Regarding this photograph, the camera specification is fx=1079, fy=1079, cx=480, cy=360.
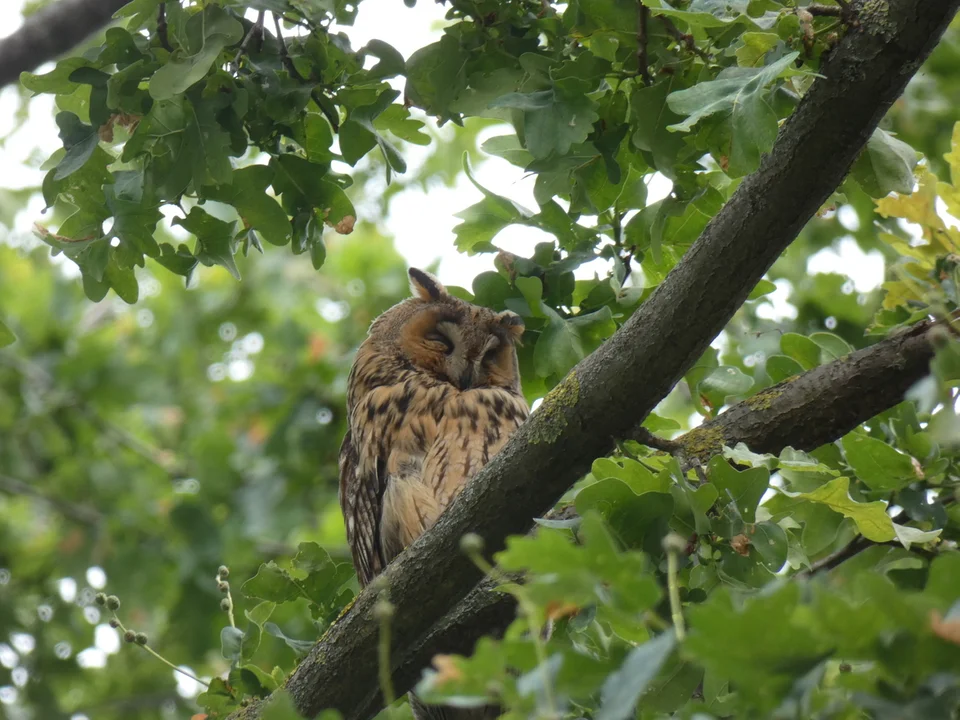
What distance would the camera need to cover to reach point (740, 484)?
189 centimetres

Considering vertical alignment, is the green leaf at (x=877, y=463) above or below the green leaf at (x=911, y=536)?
above

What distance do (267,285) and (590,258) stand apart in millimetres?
5325

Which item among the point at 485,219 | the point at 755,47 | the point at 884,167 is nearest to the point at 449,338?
the point at 485,219

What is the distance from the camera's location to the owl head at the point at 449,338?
3.68 meters

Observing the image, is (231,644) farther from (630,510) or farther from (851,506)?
(851,506)

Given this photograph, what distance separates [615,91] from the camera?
2.34 m

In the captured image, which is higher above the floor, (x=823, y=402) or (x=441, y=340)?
(x=441, y=340)

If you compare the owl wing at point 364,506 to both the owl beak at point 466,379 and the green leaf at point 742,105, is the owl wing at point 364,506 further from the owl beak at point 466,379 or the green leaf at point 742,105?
the green leaf at point 742,105

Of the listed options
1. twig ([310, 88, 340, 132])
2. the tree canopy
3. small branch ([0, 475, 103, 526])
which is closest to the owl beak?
→ the tree canopy

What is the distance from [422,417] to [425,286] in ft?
2.16

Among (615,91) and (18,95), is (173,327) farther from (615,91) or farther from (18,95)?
(615,91)

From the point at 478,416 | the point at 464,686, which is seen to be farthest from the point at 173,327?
the point at 464,686

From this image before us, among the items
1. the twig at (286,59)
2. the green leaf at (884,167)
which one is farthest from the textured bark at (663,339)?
the twig at (286,59)

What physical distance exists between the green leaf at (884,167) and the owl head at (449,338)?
1401 mm
